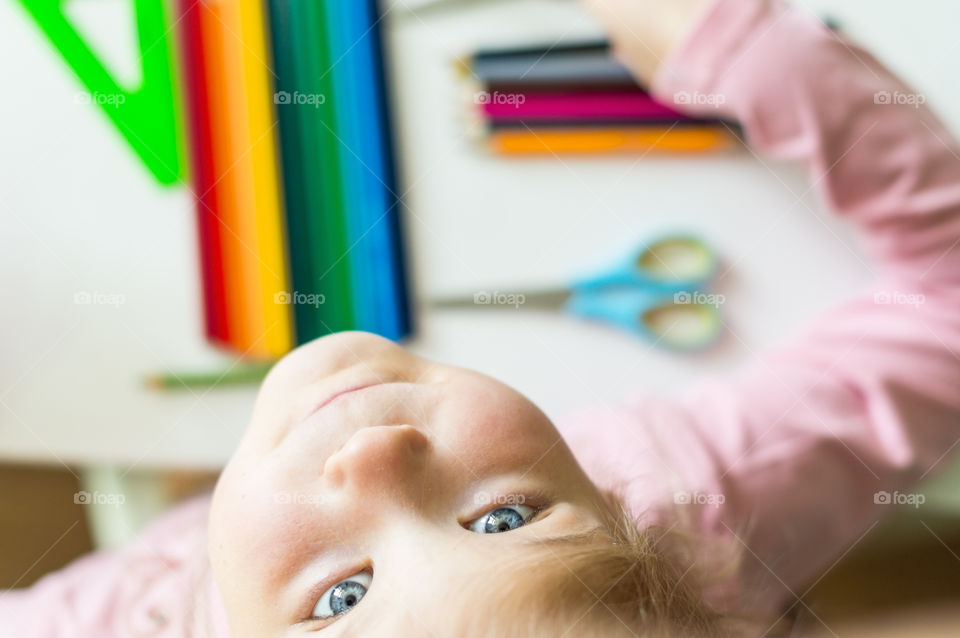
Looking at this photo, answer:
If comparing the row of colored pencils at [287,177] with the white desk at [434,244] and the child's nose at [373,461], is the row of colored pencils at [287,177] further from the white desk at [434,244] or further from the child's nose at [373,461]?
the child's nose at [373,461]

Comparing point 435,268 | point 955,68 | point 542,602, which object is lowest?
point 542,602

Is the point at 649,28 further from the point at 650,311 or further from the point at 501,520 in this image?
the point at 501,520

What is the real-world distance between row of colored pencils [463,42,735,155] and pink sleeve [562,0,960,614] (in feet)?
0.12

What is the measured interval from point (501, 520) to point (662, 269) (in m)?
0.30

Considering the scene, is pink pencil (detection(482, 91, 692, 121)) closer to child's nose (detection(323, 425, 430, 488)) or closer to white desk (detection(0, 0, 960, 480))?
white desk (detection(0, 0, 960, 480))

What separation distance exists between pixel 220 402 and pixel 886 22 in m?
0.55

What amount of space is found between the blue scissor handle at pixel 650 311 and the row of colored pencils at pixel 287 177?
13cm

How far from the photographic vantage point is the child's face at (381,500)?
1.02ft

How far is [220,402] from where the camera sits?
548 millimetres

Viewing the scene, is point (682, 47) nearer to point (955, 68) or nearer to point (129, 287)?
point (955, 68)

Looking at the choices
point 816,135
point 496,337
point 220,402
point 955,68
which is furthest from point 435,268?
point 955,68

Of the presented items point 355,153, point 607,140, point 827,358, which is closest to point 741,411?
point 827,358

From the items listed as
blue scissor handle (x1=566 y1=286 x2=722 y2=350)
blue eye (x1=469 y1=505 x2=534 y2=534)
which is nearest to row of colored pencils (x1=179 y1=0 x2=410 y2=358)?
blue scissor handle (x1=566 y1=286 x2=722 y2=350)

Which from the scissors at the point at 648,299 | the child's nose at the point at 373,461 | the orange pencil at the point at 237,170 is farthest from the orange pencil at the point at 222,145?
the child's nose at the point at 373,461
